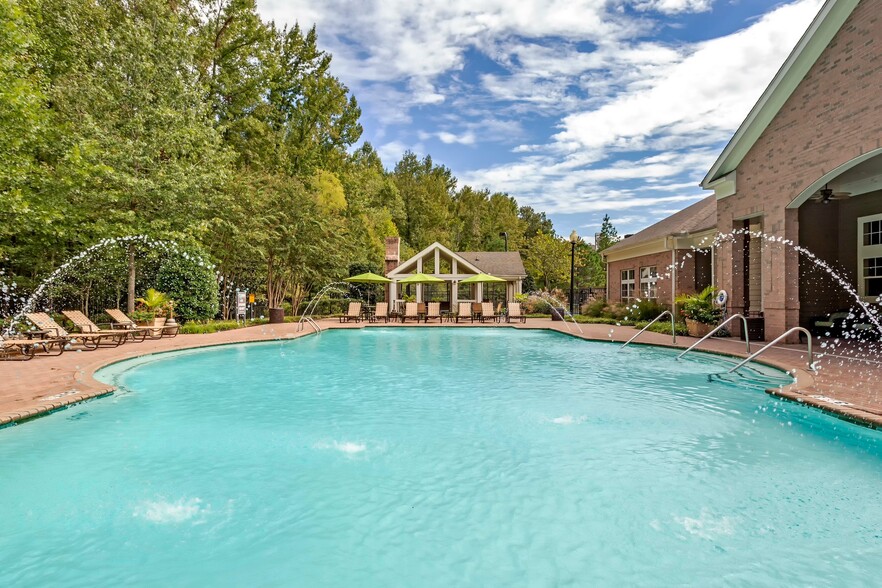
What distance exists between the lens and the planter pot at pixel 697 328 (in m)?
14.0

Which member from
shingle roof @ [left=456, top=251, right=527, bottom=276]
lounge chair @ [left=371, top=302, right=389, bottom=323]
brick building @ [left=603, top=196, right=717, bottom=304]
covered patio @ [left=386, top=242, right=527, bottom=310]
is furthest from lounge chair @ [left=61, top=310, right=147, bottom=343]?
shingle roof @ [left=456, top=251, right=527, bottom=276]

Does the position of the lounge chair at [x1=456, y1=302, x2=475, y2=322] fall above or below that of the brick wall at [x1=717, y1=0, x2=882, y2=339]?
below

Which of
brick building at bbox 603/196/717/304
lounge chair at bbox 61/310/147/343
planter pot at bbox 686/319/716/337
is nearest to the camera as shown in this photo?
Result: lounge chair at bbox 61/310/147/343

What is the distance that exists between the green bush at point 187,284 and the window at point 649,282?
18.7 metres

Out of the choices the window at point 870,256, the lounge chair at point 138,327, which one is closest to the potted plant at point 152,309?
the lounge chair at point 138,327

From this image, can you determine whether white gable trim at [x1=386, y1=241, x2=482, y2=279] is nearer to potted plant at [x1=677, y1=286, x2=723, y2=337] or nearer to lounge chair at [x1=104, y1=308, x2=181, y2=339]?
lounge chair at [x1=104, y1=308, x2=181, y2=339]

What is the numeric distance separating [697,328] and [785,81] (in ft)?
22.7

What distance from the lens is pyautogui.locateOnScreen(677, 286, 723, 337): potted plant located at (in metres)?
13.9

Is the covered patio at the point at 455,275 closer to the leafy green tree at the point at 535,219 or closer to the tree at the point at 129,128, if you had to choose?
the tree at the point at 129,128

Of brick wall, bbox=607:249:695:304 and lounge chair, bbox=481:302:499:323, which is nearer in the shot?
brick wall, bbox=607:249:695:304

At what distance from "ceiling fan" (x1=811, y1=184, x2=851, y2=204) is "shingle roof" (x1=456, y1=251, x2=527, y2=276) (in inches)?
828

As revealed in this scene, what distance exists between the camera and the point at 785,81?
11.6 metres

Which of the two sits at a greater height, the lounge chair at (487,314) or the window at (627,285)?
the window at (627,285)

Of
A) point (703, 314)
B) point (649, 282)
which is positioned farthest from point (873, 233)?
point (649, 282)
